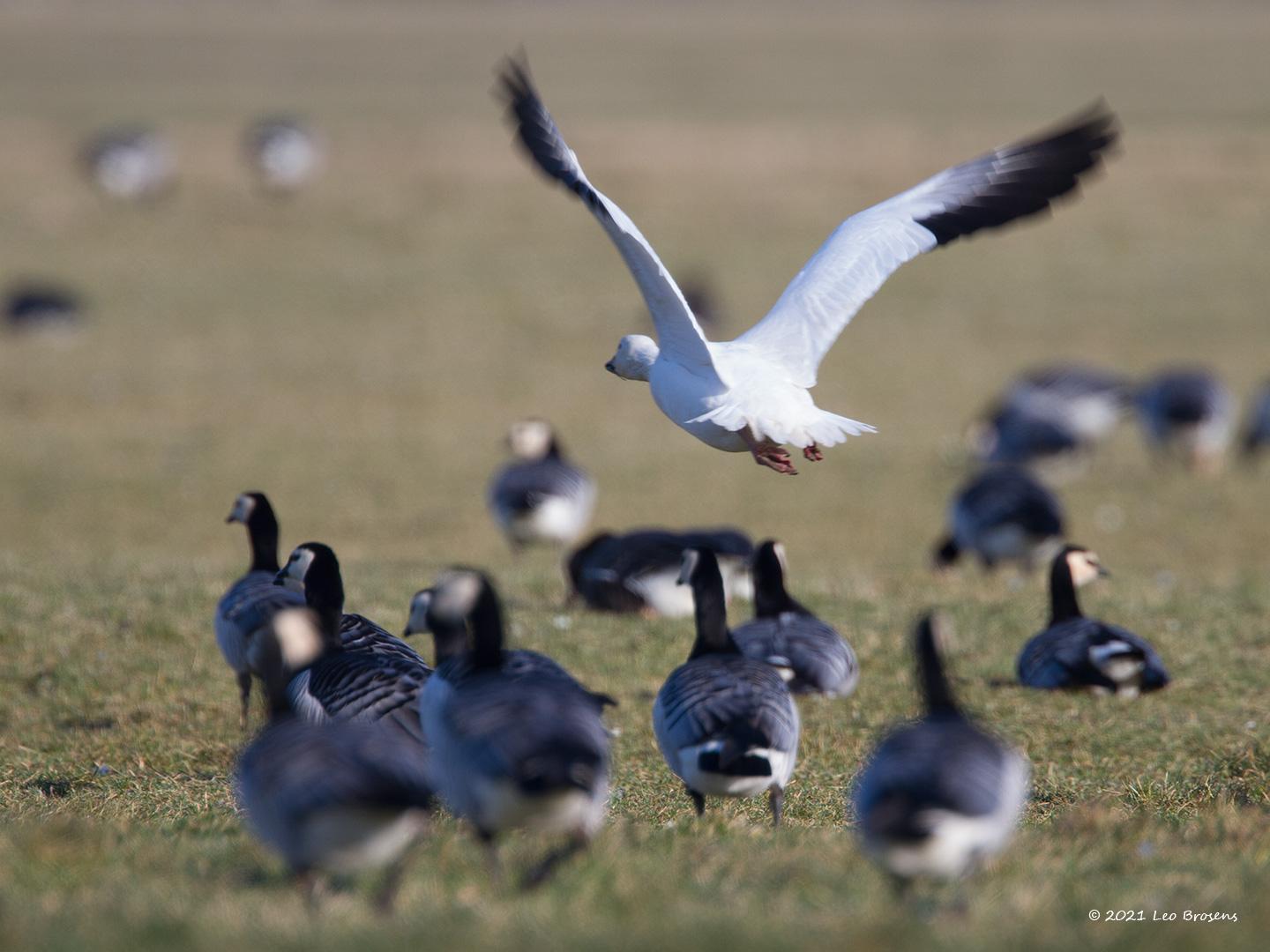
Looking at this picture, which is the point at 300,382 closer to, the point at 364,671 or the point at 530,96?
the point at 530,96

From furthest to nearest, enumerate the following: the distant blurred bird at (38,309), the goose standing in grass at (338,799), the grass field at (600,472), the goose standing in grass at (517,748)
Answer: the distant blurred bird at (38,309) → the grass field at (600,472) → the goose standing in grass at (517,748) → the goose standing in grass at (338,799)

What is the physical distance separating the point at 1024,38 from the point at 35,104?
180ft

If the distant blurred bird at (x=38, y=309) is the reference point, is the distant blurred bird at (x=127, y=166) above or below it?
above

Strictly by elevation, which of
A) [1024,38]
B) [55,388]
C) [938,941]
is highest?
[1024,38]

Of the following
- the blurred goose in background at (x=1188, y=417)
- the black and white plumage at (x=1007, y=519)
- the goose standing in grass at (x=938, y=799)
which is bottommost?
the goose standing in grass at (x=938, y=799)

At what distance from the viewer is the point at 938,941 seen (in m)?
4.36

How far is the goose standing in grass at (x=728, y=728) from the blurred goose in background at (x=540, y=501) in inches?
318

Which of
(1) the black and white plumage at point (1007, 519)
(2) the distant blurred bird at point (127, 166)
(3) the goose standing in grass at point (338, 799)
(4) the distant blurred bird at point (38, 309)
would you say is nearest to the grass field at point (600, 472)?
(3) the goose standing in grass at point (338, 799)

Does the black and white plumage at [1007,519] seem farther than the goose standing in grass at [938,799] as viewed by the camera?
Yes

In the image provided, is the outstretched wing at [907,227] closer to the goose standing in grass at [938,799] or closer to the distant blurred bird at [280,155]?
the goose standing in grass at [938,799]

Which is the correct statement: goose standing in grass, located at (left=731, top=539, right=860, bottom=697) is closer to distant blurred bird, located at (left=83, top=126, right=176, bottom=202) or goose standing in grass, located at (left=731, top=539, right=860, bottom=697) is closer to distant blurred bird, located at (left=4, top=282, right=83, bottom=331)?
distant blurred bird, located at (left=4, top=282, right=83, bottom=331)

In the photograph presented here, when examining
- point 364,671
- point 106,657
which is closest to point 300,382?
point 106,657

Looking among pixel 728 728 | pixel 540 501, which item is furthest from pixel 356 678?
pixel 540 501

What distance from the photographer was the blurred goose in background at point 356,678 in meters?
6.69
